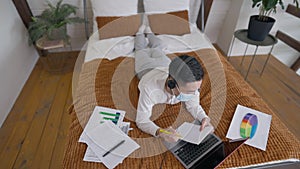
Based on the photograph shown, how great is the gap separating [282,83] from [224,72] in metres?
1.05

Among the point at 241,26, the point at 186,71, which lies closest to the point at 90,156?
the point at 186,71

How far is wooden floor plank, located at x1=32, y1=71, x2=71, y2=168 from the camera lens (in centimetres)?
137

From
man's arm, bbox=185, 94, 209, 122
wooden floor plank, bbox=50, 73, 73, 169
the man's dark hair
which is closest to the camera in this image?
the man's dark hair

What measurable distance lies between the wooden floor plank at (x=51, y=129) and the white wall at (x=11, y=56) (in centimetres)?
38

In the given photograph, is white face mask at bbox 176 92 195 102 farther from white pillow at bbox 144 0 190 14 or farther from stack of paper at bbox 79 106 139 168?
white pillow at bbox 144 0 190 14

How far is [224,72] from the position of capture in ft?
5.03

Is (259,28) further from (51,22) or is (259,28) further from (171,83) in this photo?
(51,22)

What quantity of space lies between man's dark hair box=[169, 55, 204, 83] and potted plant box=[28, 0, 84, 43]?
1452 mm

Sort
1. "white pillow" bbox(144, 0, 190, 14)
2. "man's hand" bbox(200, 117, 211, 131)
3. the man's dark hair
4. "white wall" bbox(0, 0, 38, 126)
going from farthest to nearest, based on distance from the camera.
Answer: "white pillow" bbox(144, 0, 190, 14) → "white wall" bbox(0, 0, 38, 126) → "man's hand" bbox(200, 117, 211, 131) → the man's dark hair

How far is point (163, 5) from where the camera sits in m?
2.00

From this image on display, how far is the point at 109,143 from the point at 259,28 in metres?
1.77

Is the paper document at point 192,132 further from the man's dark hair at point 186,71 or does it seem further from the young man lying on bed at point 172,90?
the man's dark hair at point 186,71

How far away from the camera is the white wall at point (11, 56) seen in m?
1.66

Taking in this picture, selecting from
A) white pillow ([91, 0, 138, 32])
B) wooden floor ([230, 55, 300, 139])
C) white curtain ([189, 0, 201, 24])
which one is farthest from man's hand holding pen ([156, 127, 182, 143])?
white curtain ([189, 0, 201, 24])
